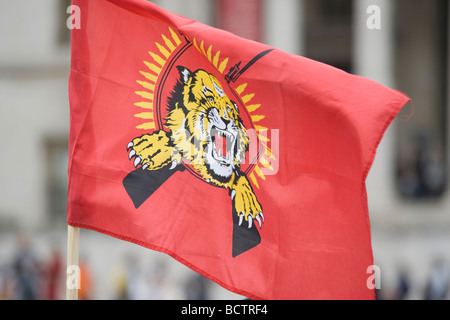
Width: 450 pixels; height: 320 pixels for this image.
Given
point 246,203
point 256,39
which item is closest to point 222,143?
point 246,203

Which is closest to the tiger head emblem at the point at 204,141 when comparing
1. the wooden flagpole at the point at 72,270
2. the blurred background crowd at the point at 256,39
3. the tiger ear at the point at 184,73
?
the tiger ear at the point at 184,73

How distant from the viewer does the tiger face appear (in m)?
6.10

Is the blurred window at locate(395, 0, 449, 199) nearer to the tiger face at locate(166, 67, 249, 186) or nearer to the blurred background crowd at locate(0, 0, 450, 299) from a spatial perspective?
the blurred background crowd at locate(0, 0, 450, 299)

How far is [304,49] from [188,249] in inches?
819

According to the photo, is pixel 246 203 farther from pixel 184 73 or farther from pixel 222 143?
pixel 184 73

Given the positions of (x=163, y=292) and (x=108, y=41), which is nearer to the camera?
(x=108, y=41)

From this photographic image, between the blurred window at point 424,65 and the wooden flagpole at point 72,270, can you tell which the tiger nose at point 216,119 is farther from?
the blurred window at point 424,65

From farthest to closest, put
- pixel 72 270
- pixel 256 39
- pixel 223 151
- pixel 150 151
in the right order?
pixel 256 39 → pixel 223 151 → pixel 150 151 → pixel 72 270

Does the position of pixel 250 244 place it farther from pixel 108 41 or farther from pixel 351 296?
pixel 108 41

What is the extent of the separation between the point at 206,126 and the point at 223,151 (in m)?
0.23

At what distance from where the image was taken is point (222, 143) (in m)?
6.16

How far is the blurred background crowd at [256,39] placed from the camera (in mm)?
18250

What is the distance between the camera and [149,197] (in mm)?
5926

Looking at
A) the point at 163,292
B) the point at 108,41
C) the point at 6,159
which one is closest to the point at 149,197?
the point at 108,41
